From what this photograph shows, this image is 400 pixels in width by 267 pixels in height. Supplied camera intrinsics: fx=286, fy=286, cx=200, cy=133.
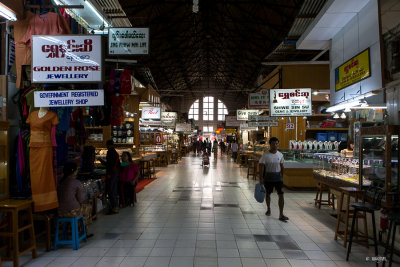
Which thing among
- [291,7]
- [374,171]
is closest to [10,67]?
[374,171]

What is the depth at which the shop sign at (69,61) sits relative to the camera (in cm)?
361

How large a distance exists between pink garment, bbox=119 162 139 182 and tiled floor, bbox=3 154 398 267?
0.68 metres

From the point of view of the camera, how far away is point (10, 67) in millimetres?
4219

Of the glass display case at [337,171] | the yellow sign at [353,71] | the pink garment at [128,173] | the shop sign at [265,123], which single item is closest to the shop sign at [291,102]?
the glass display case at [337,171]

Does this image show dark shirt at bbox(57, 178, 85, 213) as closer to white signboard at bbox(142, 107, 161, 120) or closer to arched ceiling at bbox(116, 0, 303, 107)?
arched ceiling at bbox(116, 0, 303, 107)

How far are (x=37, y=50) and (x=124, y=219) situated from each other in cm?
334

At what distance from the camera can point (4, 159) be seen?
396cm

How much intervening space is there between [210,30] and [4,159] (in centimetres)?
1839

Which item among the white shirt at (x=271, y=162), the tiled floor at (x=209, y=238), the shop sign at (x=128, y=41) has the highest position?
the shop sign at (x=128, y=41)

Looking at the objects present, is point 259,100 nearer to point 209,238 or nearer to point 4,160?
point 209,238

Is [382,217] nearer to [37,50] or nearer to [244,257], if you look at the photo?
[244,257]

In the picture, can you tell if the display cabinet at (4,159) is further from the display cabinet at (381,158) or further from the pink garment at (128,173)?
the display cabinet at (381,158)

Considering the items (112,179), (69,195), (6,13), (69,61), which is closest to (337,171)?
(112,179)

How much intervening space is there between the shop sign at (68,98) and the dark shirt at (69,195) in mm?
1197
